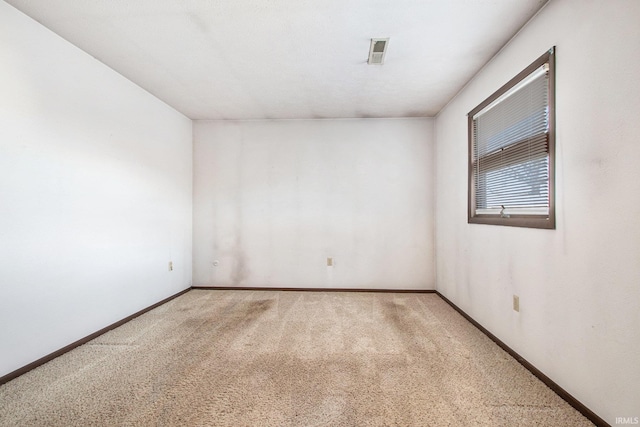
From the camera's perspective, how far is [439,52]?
233cm

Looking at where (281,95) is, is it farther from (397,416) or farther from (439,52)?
(397,416)

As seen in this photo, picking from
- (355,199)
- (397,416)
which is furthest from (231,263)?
(397,416)

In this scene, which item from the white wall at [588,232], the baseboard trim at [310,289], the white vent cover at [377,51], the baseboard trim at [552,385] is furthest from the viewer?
the baseboard trim at [310,289]

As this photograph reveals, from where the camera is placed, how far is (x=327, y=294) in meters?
3.87

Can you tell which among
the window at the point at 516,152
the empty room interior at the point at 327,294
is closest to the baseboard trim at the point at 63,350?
the empty room interior at the point at 327,294

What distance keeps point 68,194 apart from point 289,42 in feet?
7.53

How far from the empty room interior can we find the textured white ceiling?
19 mm

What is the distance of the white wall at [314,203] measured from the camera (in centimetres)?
400

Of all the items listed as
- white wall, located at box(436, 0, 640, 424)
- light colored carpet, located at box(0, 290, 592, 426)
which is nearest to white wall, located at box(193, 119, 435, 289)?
light colored carpet, located at box(0, 290, 592, 426)

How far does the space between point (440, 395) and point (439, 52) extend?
270 centimetres

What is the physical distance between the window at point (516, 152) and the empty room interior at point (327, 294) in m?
0.02

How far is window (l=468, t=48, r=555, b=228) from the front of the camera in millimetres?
1817

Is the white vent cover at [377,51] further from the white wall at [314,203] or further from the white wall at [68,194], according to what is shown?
the white wall at [68,194]

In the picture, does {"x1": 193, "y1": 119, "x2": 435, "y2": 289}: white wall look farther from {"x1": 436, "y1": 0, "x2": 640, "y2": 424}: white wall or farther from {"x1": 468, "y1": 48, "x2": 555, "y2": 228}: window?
{"x1": 436, "y1": 0, "x2": 640, "y2": 424}: white wall
